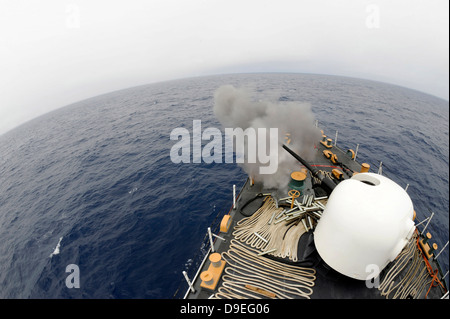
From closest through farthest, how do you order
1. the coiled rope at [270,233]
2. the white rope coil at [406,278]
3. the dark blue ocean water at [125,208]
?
the white rope coil at [406,278] → the coiled rope at [270,233] → the dark blue ocean water at [125,208]

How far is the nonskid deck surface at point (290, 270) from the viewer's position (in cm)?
830

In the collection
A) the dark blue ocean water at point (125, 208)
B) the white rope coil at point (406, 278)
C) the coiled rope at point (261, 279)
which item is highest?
the coiled rope at point (261, 279)

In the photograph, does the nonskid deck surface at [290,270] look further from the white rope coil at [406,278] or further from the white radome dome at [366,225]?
the white radome dome at [366,225]

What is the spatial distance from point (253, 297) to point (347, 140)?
40.3 meters

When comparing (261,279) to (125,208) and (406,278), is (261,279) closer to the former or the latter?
(406,278)

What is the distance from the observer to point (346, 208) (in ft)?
22.7

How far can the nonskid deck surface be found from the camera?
8305mm

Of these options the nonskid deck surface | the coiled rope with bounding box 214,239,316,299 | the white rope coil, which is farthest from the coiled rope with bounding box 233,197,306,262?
the white rope coil

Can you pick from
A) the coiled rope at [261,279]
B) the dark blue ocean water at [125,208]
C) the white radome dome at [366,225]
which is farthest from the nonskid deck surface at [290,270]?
the dark blue ocean water at [125,208]

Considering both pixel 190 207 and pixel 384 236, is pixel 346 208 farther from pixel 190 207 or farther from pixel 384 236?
pixel 190 207

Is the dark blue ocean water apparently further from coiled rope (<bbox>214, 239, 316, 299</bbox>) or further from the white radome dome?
the white radome dome
